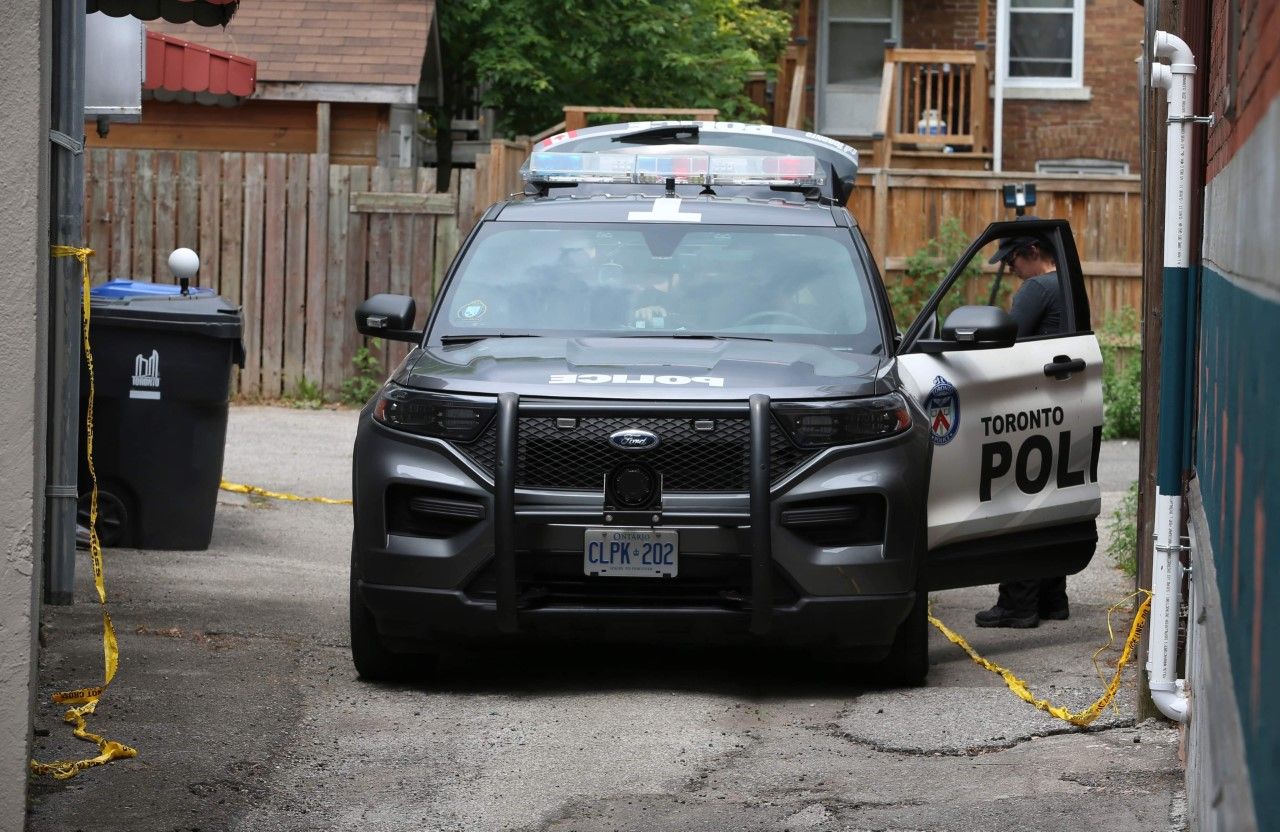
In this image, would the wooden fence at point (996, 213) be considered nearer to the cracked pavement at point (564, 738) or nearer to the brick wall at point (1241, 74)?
the cracked pavement at point (564, 738)

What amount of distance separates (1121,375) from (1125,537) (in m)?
6.54

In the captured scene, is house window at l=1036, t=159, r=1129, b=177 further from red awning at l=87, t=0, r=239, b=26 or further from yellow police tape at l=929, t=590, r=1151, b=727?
red awning at l=87, t=0, r=239, b=26

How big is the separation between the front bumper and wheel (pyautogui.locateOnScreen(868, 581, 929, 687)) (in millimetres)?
235

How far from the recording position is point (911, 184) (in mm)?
18000

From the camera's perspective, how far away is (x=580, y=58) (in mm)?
23031

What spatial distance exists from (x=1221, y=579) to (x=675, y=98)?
2116 centimetres

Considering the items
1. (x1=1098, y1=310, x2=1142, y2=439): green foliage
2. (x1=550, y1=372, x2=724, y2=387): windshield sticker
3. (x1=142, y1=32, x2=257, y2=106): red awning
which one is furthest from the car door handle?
(x1=142, y1=32, x2=257, y2=106): red awning

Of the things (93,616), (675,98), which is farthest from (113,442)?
(675,98)

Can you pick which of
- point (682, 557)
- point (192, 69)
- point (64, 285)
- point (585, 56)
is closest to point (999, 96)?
point (585, 56)

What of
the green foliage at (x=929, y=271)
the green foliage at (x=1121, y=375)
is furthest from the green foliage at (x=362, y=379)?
the green foliage at (x=1121, y=375)

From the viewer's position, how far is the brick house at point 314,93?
21.0 m

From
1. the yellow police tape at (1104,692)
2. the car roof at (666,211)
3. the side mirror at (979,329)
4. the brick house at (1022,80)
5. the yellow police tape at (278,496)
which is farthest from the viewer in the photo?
the brick house at (1022,80)

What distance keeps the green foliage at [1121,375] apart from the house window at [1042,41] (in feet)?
25.9

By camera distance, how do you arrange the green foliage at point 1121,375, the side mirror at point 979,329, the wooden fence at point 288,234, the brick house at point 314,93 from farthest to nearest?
1. the brick house at point 314,93
2. the wooden fence at point 288,234
3. the green foliage at point 1121,375
4. the side mirror at point 979,329
